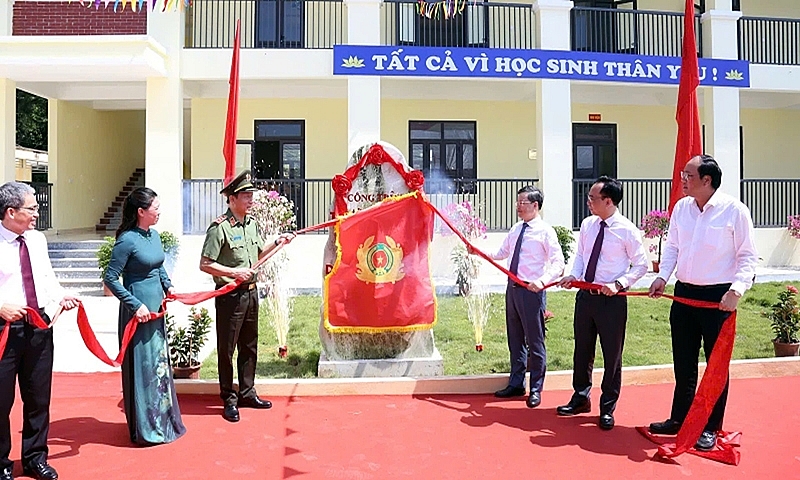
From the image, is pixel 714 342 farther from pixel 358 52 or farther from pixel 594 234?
pixel 358 52

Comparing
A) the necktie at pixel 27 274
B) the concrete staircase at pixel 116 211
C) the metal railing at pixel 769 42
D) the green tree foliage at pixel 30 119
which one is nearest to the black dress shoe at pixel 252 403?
the necktie at pixel 27 274

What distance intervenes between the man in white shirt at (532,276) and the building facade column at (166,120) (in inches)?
362

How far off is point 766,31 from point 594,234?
13.9 meters

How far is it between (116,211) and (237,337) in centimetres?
1477

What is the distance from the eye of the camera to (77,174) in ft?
55.0

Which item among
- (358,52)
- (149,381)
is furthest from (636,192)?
(149,381)

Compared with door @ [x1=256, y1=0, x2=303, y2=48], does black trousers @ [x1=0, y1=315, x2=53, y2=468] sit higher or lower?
lower

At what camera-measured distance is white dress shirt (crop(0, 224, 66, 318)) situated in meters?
3.69

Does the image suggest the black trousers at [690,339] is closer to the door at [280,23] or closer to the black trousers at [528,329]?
the black trousers at [528,329]

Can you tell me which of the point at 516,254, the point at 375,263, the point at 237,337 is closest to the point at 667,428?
the point at 516,254

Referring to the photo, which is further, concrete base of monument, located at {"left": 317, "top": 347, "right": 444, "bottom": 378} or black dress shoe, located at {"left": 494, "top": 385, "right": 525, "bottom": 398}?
concrete base of monument, located at {"left": 317, "top": 347, "right": 444, "bottom": 378}

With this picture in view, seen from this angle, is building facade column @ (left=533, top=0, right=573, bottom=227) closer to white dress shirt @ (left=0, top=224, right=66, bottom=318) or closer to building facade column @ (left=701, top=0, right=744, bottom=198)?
building facade column @ (left=701, top=0, right=744, bottom=198)

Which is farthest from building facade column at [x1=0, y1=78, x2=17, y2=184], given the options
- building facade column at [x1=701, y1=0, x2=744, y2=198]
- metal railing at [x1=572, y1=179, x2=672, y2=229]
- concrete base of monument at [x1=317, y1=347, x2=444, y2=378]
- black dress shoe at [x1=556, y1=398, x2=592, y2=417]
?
building facade column at [x1=701, y1=0, x2=744, y2=198]

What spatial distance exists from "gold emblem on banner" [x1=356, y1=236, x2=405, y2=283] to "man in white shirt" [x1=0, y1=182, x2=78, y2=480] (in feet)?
8.49
